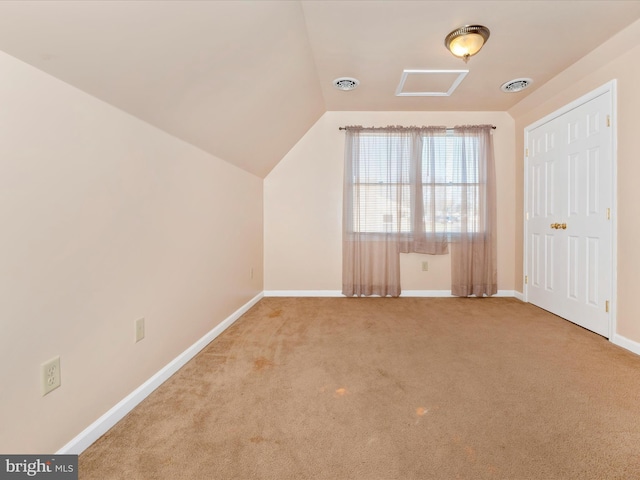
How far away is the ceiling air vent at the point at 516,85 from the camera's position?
2.83 meters

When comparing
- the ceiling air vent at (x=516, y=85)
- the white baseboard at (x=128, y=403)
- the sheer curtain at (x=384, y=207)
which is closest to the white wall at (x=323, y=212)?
the sheer curtain at (x=384, y=207)

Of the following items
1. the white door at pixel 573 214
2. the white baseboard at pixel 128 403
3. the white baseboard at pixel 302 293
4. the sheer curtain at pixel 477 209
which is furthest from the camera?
the white baseboard at pixel 302 293

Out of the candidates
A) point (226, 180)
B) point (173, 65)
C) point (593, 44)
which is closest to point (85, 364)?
point (173, 65)

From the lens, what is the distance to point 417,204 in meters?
3.63

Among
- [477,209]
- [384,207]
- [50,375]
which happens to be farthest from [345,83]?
[50,375]

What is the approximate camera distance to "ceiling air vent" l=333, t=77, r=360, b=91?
111 inches

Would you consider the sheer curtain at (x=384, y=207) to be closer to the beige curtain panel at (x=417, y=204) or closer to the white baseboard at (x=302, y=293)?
the beige curtain panel at (x=417, y=204)

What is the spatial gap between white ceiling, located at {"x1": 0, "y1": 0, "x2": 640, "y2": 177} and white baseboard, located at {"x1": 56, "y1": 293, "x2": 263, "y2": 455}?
57.4 inches

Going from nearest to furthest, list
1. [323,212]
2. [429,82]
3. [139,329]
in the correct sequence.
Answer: [139,329] → [429,82] → [323,212]

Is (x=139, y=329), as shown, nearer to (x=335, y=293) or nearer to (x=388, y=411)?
(x=388, y=411)

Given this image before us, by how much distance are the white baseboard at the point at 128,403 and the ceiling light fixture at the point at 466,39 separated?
9.60 feet

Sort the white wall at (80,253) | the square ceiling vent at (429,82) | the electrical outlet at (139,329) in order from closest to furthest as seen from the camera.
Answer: the white wall at (80,253), the electrical outlet at (139,329), the square ceiling vent at (429,82)

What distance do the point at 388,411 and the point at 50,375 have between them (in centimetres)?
146

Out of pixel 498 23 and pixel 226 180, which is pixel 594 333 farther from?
pixel 226 180
